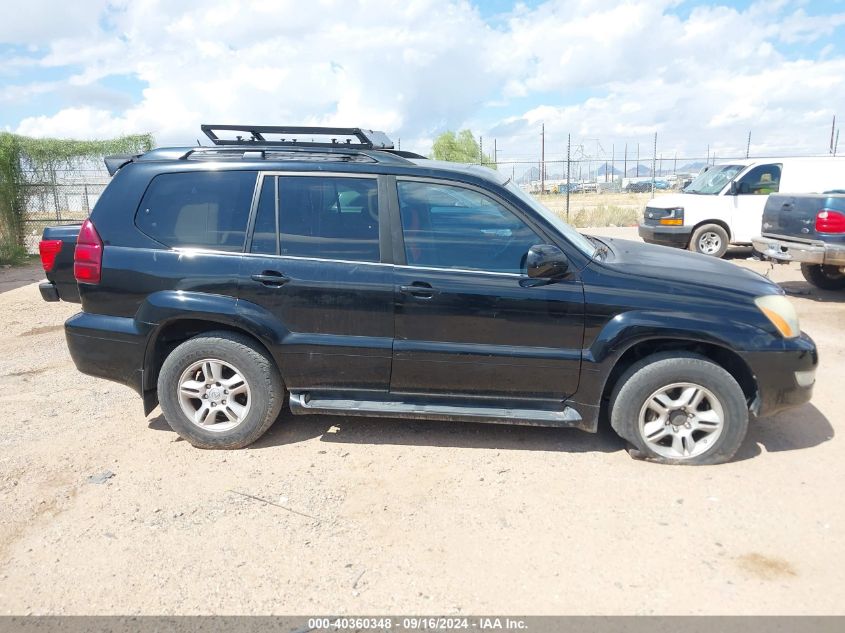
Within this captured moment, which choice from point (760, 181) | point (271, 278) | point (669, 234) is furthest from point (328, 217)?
point (760, 181)

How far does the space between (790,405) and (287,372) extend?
309 cm

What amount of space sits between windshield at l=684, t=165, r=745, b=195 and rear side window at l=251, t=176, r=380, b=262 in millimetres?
9933

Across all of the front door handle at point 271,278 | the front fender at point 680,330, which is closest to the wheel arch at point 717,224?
the front fender at point 680,330

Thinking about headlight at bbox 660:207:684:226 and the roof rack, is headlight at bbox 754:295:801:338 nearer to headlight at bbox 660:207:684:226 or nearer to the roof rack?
the roof rack

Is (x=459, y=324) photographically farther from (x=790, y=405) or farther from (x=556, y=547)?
(x=790, y=405)

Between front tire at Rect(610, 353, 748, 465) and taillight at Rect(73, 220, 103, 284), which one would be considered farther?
taillight at Rect(73, 220, 103, 284)

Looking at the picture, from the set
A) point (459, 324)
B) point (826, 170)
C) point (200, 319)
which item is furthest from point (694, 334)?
point (826, 170)

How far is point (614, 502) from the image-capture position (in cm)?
343

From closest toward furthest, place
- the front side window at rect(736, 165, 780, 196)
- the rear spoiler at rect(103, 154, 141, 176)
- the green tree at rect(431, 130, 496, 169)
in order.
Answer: the rear spoiler at rect(103, 154, 141, 176)
the front side window at rect(736, 165, 780, 196)
the green tree at rect(431, 130, 496, 169)

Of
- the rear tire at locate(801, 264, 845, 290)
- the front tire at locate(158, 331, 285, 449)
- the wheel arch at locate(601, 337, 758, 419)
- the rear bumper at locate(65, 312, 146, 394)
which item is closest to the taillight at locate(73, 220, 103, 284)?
the rear bumper at locate(65, 312, 146, 394)

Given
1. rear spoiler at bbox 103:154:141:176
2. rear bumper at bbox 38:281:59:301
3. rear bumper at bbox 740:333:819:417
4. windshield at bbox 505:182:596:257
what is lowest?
rear bumper at bbox 740:333:819:417

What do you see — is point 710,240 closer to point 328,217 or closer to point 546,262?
point 546,262

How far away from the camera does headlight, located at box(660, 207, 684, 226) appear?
11703 mm

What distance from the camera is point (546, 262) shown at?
3660mm
